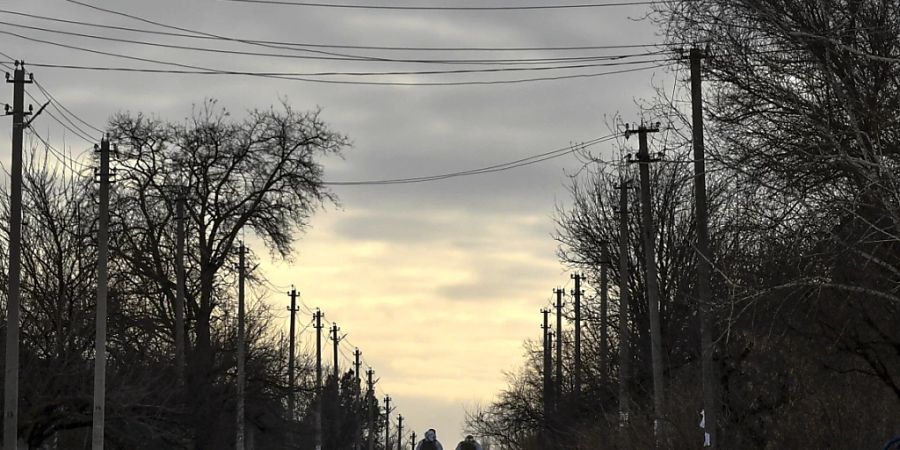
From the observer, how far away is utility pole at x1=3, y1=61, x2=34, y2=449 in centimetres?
2747

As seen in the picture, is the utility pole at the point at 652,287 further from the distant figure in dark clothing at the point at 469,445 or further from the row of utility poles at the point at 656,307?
the distant figure in dark clothing at the point at 469,445

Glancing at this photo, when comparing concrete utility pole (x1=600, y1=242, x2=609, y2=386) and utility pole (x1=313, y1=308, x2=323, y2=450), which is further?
utility pole (x1=313, y1=308, x2=323, y2=450)

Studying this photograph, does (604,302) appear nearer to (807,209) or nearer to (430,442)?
(430,442)

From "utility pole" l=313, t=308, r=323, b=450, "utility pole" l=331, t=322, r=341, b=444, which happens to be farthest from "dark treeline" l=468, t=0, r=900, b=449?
"utility pole" l=331, t=322, r=341, b=444

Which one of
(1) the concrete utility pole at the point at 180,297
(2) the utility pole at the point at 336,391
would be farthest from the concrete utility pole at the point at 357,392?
(1) the concrete utility pole at the point at 180,297

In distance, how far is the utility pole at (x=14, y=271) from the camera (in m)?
27.5

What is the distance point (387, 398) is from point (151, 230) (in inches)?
3330

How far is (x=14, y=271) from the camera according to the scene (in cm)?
2809

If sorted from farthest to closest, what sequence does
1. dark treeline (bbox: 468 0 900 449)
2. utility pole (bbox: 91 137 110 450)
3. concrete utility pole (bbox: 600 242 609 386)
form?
concrete utility pole (bbox: 600 242 609 386) → utility pole (bbox: 91 137 110 450) → dark treeline (bbox: 468 0 900 449)

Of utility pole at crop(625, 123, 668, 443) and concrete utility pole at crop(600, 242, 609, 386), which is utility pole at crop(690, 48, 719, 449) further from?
concrete utility pole at crop(600, 242, 609, 386)

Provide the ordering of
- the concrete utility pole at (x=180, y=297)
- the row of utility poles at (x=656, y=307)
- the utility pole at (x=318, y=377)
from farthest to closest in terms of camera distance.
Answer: the utility pole at (x=318, y=377)
the concrete utility pole at (x=180, y=297)
the row of utility poles at (x=656, y=307)

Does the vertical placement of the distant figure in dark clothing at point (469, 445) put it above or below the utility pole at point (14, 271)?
below

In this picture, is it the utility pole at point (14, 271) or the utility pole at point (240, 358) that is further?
the utility pole at point (240, 358)

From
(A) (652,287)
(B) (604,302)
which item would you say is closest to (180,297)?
(A) (652,287)
